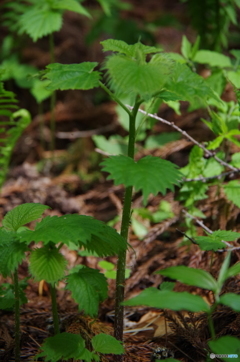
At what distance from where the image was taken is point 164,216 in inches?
104

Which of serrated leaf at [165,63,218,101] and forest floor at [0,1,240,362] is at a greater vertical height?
serrated leaf at [165,63,218,101]

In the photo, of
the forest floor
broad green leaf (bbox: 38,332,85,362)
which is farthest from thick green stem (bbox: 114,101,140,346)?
broad green leaf (bbox: 38,332,85,362)

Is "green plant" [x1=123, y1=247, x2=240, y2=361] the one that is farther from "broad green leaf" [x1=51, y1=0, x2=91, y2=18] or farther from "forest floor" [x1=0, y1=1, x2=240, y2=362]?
"broad green leaf" [x1=51, y1=0, x2=91, y2=18]

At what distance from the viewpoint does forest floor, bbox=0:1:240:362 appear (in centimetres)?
164

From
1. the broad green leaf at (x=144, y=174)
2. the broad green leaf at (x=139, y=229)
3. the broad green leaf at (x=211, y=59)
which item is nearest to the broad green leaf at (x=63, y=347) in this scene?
the broad green leaf at (x=144, y=174)

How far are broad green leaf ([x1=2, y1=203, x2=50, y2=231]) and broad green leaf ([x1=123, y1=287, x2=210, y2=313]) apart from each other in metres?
0.56

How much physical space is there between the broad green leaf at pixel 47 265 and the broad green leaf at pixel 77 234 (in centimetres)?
5

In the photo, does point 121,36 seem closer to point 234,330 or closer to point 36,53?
point 36,53

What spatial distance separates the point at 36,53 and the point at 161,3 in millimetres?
2853

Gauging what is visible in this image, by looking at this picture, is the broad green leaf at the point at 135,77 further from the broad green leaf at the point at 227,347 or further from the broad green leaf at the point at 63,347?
the broad green leaf at the point at 63,347

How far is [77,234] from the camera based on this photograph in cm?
130

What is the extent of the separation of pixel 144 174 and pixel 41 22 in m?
2.11

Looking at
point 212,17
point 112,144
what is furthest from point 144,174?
point 212,17

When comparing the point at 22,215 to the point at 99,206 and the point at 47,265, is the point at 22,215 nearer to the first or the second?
the point at 47,265
